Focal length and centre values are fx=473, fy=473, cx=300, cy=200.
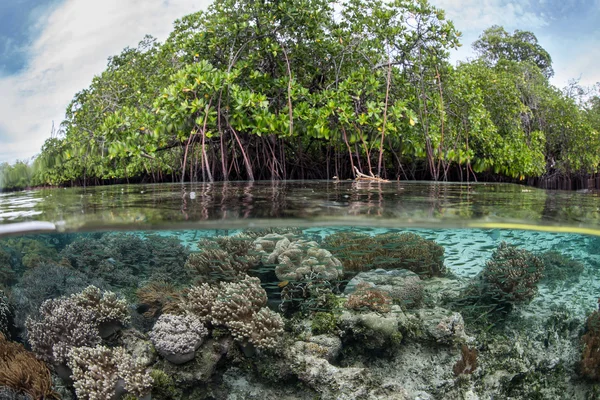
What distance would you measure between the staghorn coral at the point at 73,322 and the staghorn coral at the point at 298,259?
2.09 metres

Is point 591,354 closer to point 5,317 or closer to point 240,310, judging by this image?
point 240,310

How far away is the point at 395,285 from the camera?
6465 millimetres

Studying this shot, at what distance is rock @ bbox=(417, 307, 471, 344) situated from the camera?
20.4 feet

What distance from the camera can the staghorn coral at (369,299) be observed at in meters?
6.21

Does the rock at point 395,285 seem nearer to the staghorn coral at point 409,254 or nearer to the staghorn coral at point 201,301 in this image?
the staghorn coral at point 409,254

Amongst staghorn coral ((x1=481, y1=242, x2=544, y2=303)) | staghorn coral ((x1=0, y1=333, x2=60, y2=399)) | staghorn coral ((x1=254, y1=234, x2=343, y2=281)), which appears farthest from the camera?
staghorn coral ((x1=481, y1=242, x2=544, y2=303))

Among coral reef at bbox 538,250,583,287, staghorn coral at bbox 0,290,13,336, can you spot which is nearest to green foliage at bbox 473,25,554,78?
coral reef at bbox 538,250,583,287

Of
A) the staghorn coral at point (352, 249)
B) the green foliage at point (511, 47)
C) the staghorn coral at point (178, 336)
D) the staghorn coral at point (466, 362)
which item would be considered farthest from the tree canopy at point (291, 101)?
the green foliage at point (511, 47)

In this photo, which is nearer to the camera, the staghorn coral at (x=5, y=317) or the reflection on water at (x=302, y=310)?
the reflection on water at (x=302, y=310)

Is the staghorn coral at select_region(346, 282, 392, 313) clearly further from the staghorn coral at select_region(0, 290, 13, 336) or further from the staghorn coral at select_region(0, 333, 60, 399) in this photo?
the staghorn coral at select_region(0, 290, 13, 336)

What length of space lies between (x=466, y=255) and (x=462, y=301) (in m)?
0.82

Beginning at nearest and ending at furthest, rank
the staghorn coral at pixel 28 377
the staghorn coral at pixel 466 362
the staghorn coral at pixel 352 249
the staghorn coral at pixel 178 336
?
the staghorn coral at pixel 178 336
the staghorn coral at pixel 28 377
the staghorn coral at pixel 466 362
the staghorn coral at pixel 352 249

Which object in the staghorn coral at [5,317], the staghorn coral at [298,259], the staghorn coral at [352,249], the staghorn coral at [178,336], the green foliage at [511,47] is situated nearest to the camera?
the staghorn coral at [178,336]

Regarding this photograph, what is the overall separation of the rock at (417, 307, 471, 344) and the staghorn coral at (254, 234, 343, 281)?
1.29m
